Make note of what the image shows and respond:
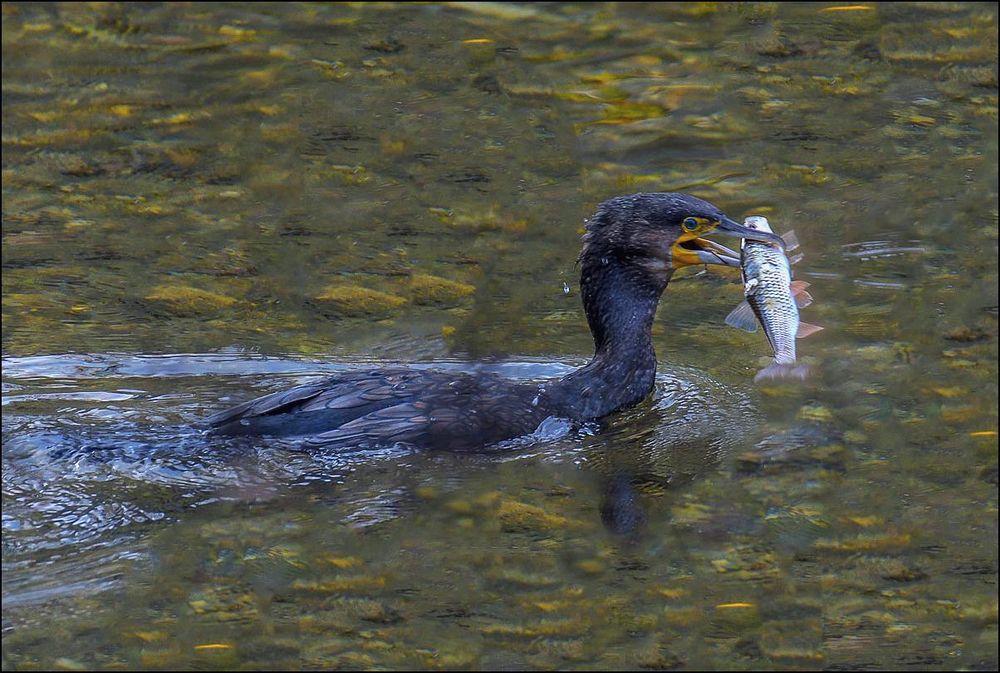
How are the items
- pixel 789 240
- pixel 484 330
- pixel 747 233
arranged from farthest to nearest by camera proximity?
1. pixel 484 330
2. pixel 789 240
3. pixel 747 233

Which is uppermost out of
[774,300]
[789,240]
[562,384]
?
[789,240]

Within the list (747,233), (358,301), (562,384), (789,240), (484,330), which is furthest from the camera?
(358,301)

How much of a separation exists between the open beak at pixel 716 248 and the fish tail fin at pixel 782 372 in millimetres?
606

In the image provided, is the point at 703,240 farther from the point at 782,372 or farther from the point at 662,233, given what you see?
the point at 782,372

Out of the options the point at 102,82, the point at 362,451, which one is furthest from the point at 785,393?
the point at 102,82

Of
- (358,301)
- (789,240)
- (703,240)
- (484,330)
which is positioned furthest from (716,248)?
(358,301)

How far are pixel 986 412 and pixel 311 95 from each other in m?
6.57

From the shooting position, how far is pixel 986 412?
8.09 m

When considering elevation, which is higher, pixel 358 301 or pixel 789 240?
pixel 789 240

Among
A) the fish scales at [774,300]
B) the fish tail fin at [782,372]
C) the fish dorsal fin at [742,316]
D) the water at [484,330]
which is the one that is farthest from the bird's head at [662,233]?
the water at [484,330]

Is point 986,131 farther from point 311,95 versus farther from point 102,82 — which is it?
point 102,82

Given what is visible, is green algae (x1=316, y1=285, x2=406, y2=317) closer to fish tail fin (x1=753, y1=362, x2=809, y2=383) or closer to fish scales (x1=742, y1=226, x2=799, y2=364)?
fish tail fin (x1=753, y1=362, x2=809, y2=383)

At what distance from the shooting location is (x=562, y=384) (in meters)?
8.18

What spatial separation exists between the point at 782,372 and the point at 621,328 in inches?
36.4
